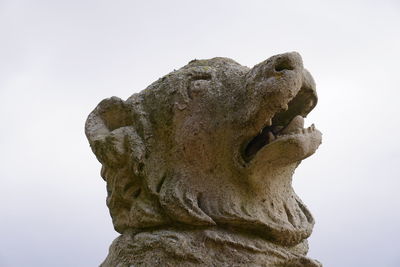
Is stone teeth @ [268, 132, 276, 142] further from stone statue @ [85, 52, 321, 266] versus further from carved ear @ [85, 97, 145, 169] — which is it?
carved ear @ [85, 97, 145, 169]

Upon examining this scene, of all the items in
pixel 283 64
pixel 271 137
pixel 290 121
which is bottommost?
pixel 271 137

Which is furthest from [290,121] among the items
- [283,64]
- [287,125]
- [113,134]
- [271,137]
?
[113,134]

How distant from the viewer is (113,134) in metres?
3.07

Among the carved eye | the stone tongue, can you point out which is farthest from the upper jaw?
the carved eye

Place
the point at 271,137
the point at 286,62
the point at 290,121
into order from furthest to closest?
Answer: 1. the point at 290,121
2. the point at 271,137
3. the point at 286,62

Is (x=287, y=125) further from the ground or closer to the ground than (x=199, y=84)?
closer to the ground

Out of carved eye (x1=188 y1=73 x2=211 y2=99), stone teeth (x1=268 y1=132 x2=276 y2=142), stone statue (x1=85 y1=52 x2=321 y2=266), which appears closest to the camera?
stone statue (x1=85 y1=52 x2=321 y2=266)

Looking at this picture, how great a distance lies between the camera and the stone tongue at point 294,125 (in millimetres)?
2891

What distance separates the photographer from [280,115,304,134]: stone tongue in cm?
289

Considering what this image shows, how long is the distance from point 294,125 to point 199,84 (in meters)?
0.62

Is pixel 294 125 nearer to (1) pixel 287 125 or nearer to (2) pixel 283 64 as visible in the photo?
(1) pixel 287 125

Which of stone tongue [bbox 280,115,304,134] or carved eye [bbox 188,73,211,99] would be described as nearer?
stone tongue [bbox 280,115,304,134]

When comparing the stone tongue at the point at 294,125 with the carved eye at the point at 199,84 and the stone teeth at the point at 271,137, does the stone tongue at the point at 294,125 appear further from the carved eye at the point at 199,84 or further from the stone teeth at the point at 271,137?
the carved eye at the point at 199,84

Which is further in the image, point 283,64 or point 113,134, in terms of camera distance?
point 113,134
